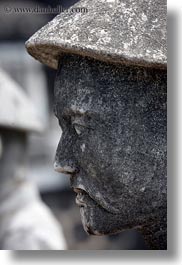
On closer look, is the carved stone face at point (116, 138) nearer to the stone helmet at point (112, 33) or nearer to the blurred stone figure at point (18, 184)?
the stone helmet at point (112, 33)

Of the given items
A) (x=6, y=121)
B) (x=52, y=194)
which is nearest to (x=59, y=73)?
(x=6, y=121)

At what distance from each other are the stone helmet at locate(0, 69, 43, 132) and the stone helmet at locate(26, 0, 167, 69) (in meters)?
1.72

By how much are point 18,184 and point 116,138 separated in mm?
2244

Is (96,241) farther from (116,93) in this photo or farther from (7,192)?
(116,93)

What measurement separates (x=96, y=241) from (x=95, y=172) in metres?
3.22

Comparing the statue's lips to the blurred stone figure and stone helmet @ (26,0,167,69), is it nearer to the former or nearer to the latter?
stone helmet @ (26,0,167,69)

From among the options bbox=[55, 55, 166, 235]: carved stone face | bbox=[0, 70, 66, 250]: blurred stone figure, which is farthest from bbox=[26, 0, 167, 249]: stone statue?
bbox=[0, 70, 66, 250]: blurred stone figure

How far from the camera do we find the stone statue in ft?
6.86

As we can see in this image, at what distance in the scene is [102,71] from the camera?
2.12m

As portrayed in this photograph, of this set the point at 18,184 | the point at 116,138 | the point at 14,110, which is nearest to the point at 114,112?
the point at 116,138

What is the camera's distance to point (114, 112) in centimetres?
211

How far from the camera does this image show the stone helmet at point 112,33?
6.73 ft

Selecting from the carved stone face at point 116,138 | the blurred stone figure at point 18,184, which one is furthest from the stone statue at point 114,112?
the blurred stone figure at point 18,184

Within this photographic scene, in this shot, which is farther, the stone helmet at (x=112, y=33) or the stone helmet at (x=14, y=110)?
the stone helmet at (x=14, y=110)
